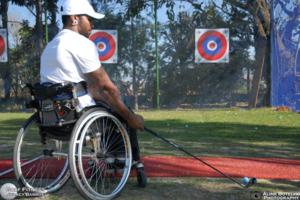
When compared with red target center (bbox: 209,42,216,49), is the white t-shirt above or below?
below

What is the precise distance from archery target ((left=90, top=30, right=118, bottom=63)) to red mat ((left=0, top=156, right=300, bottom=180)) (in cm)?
1059

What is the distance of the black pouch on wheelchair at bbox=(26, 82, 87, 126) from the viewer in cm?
379

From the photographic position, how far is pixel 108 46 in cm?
1603

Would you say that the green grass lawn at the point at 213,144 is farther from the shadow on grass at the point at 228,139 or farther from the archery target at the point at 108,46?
the archery target at the point at 108,46

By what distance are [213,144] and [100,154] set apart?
3226 mm

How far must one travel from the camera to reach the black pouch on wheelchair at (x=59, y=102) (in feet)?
12.4

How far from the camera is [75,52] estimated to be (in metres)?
3.79

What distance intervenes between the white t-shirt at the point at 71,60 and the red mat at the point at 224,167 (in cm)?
115

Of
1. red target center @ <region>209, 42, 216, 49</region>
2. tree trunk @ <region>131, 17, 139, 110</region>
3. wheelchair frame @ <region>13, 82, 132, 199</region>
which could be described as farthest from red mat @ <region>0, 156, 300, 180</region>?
red target center @ <region>209, 42, 216, 49</region>

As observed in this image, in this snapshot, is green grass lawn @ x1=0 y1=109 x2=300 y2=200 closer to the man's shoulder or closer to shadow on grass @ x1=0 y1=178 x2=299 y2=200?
shadow on grass @ x1=0 y1=178 x2=299 y2=200

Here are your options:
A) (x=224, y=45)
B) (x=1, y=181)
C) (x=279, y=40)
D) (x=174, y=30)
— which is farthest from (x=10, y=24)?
(x=1, y=181)

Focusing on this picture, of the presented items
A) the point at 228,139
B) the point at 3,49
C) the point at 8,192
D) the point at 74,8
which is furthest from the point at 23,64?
the point at 8,192

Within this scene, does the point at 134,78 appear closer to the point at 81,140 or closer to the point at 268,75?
the point at 268,75

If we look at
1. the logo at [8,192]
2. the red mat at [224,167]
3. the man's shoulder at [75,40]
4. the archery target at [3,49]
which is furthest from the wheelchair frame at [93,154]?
the archery target at [3,49]
